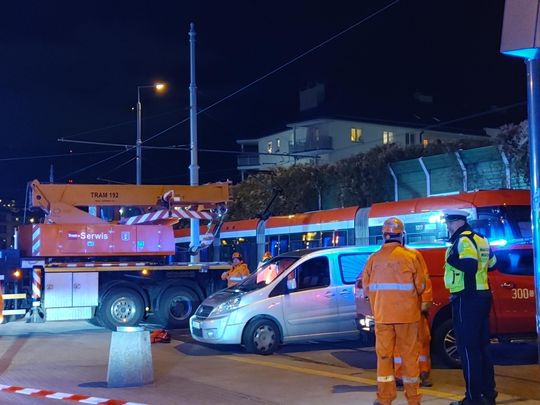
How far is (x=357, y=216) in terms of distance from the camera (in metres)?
20.8

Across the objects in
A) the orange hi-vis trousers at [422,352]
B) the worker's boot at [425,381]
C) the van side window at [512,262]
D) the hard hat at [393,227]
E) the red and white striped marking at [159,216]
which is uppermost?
the red and white striped marking at [159,216]

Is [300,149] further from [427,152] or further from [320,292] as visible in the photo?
[320,292]

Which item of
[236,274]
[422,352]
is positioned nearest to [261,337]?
[236,274]

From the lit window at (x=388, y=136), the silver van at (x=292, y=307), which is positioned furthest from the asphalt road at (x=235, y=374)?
the lit window at (x=388, y=136)

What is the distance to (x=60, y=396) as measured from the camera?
28.0 ft

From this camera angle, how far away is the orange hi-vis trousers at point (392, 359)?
673cm

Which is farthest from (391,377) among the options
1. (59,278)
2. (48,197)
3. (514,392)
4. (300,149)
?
(300,149)

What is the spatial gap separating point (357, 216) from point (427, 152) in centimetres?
1145

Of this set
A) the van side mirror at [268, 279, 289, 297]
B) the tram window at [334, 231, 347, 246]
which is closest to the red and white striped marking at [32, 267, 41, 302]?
the van side mirror at [268, 279, 289, 297]

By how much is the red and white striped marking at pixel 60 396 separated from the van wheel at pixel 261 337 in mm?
3774

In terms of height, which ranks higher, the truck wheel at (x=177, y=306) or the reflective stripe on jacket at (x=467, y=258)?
the reflective stripe on jacket at (x=467, y=258)

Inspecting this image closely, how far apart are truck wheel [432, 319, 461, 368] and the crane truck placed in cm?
789

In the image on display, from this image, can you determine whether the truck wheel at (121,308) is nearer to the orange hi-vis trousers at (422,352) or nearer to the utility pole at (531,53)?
the orange hi-vis trousers at (422,352)

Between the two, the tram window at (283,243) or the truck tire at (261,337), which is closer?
the truck tire at (261,337)
